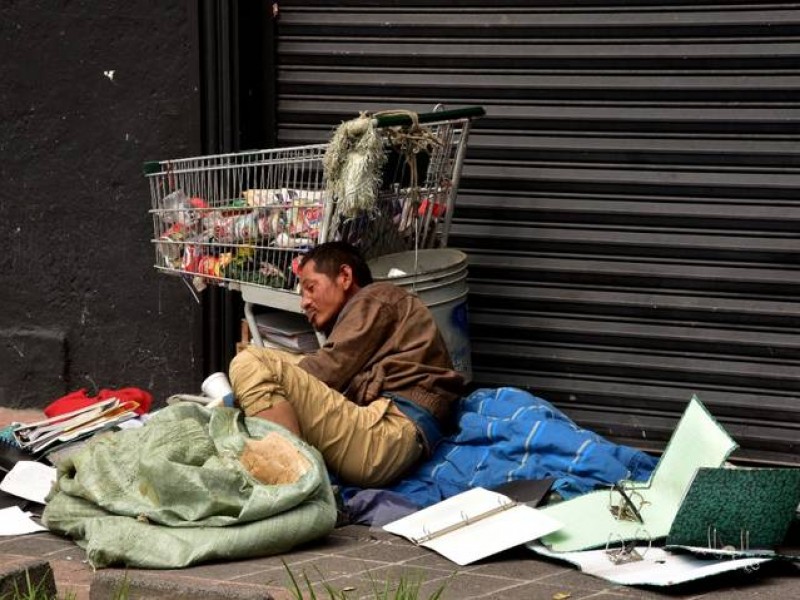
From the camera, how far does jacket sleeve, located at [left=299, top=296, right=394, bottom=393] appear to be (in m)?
5.72

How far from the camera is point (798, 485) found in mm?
4695

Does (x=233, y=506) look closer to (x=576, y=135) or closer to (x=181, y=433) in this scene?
(x=181, y=433)

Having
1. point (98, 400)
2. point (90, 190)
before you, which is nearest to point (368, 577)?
point (98, 400)

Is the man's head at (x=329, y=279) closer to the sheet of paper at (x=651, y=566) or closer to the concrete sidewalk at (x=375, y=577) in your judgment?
the concrete sidewalk at (x=375, y=577)

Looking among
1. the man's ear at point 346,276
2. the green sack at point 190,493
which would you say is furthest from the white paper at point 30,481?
the man's ear at point 346,276

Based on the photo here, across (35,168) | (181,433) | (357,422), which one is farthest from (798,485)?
(35,168)

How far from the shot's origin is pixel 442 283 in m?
6.16

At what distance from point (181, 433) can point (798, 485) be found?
82.0 inches

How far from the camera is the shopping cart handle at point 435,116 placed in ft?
18.8

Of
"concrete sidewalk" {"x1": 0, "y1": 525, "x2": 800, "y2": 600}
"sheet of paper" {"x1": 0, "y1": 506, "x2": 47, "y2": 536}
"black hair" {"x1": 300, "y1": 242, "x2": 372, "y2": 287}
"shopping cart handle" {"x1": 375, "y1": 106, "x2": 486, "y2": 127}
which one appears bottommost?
"sheet of paper" {"x1": 0, "y1": 506, "x2": 47, "y2": 536}

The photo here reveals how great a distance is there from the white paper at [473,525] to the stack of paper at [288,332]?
3.75ft

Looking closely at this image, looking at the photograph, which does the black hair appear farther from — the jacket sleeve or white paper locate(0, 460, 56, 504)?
white paper locate(0, 460, 56, 504)

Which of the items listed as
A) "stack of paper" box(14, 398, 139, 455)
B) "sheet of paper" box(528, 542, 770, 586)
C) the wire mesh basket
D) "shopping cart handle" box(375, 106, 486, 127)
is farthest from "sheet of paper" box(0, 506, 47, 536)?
"shopping cart handle" box(375, 106, 486, 127)

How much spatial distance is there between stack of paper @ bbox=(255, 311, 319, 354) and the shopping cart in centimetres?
15
